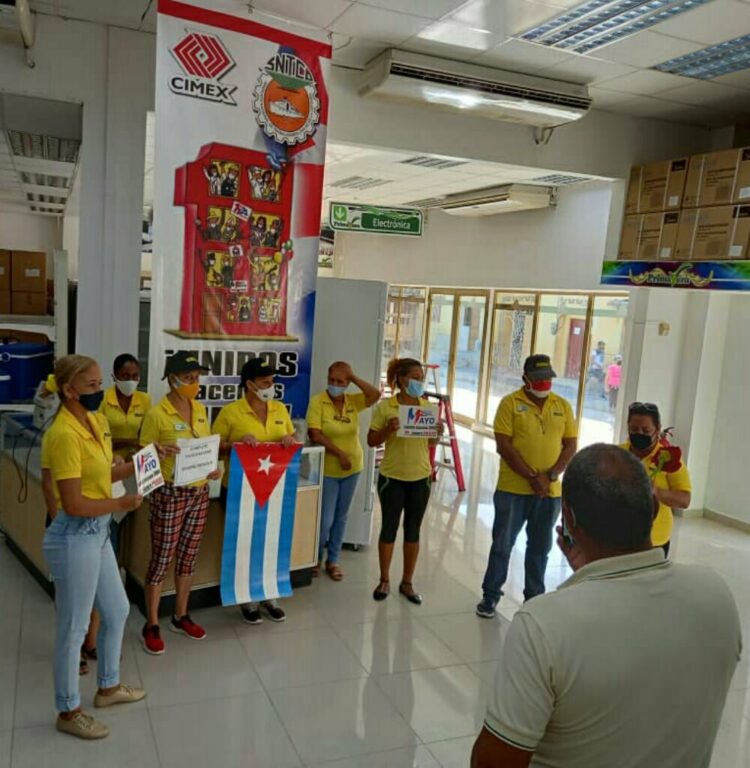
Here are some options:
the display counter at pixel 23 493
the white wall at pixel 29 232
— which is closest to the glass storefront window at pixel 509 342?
the display counter at pixel 23 493

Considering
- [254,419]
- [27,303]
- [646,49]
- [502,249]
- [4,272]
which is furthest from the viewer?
[502,249]

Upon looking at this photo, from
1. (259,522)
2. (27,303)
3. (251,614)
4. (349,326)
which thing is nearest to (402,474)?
(259,522)

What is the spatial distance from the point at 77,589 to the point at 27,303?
4.30m

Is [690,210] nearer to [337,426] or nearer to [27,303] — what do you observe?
[337,426]

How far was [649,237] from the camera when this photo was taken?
6.07 meters

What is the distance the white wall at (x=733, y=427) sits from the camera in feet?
20.8

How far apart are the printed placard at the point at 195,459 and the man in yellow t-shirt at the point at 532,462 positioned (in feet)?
5.35

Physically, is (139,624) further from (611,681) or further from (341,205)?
(341,205)

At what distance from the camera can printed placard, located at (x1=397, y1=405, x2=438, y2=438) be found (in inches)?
162

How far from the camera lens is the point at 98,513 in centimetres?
256

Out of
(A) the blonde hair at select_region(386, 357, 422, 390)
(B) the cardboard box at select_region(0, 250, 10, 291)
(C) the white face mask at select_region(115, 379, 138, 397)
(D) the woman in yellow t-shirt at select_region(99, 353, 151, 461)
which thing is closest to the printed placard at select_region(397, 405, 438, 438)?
(A) the blonde hair at select_region(386, 357, 422, 390)

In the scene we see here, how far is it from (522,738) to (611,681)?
0.60ft

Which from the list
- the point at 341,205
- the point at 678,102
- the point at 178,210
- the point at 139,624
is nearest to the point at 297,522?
the point at 139,624

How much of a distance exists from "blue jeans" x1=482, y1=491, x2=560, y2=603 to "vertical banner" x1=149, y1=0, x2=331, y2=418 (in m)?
1.45
